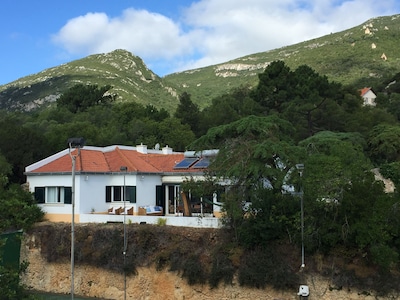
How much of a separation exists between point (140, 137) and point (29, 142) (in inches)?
474

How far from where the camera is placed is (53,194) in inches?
1104

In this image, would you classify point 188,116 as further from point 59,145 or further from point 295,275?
point 295,275

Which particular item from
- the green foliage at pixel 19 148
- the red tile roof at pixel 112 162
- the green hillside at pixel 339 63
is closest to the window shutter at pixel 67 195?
the red tile roof at pixel 112 162

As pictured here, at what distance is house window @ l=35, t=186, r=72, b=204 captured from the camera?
27484 mm

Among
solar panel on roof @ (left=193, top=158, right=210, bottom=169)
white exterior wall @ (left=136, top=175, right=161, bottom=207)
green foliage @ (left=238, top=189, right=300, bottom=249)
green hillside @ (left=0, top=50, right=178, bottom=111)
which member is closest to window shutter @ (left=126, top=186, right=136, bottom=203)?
white exterior wall @ (left=136, top=175, right=161, bottom=207)

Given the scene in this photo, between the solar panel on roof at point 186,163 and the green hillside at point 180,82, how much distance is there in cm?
4732

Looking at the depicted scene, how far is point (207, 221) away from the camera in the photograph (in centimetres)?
2317

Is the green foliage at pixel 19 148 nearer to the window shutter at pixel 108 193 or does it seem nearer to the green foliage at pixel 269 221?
the window shutter at pixel 108 193

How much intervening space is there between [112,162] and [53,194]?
4.06m

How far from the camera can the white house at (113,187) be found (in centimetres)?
2716

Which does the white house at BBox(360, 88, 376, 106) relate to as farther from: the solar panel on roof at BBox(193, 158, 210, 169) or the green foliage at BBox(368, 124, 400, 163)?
the solar panel on roof at BBox(193, 158, 210, 169)

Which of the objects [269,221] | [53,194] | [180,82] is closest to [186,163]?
[53,194]

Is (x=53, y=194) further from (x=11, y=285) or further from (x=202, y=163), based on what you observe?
(x=11, y=285)

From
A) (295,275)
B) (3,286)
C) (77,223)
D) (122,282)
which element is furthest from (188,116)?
(3,286)
